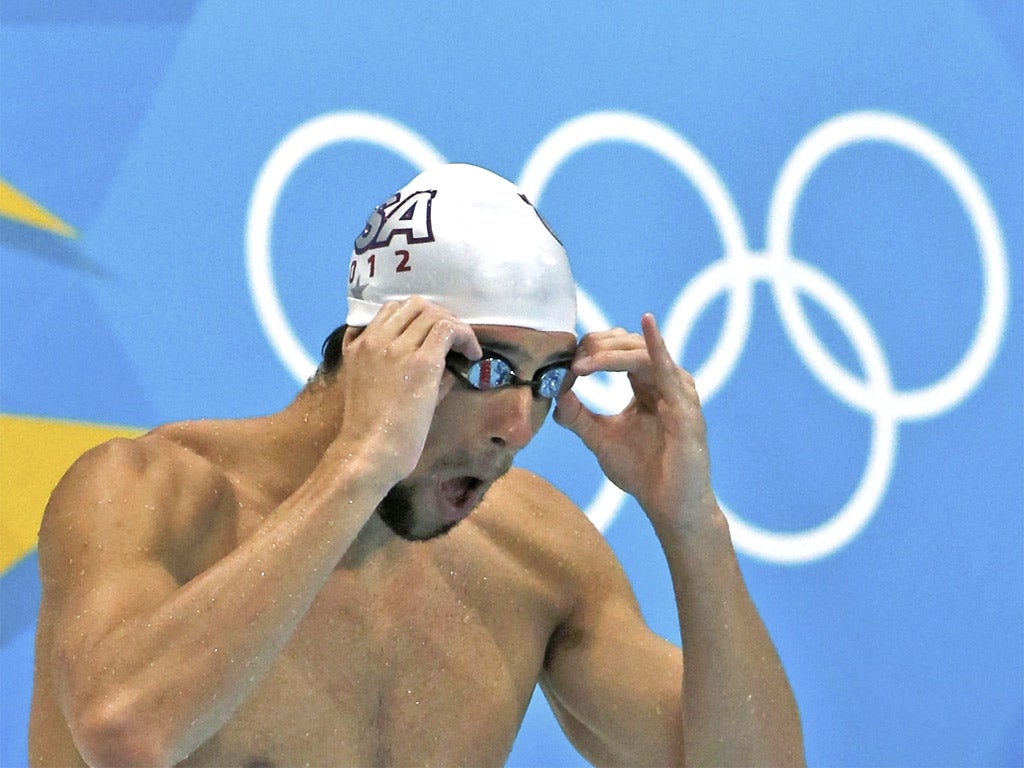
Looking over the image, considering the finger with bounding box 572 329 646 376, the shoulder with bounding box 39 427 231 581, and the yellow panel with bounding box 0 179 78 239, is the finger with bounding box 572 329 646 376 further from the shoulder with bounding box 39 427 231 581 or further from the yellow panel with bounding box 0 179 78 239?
the yellow panel with bounding box 0 179 78 239

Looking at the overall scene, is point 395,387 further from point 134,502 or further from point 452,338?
point 134,502

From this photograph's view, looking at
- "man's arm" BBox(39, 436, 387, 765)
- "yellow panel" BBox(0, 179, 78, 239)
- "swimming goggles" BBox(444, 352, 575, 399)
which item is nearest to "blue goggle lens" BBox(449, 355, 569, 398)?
"swimming goggles" BBox(444, 352, 575, 399)

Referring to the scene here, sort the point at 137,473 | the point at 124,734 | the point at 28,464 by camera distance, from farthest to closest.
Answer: the point at 28,464 → the point at 137,473 → the point at 124,734

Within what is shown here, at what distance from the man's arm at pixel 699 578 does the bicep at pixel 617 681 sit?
0.29 feet

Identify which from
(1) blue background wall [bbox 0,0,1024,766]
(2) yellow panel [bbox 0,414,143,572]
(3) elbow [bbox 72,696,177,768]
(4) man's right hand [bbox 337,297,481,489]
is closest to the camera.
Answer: (3) elbow [bbox 72,696,177,768]

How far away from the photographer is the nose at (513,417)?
1723 mm

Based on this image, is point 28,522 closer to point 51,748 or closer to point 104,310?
point 104,310

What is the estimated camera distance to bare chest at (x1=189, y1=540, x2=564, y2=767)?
1835 millimetres

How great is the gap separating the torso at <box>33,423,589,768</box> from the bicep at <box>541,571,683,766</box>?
4 centimetres

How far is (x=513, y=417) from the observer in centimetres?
172

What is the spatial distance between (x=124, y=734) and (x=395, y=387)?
1.45ft

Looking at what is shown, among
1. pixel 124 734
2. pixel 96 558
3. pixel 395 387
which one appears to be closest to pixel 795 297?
pixel 395 387

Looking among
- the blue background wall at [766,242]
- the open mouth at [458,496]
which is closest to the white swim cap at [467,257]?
the open mouth at [458,496]

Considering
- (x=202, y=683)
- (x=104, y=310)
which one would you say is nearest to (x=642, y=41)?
(x=104, y=310)
